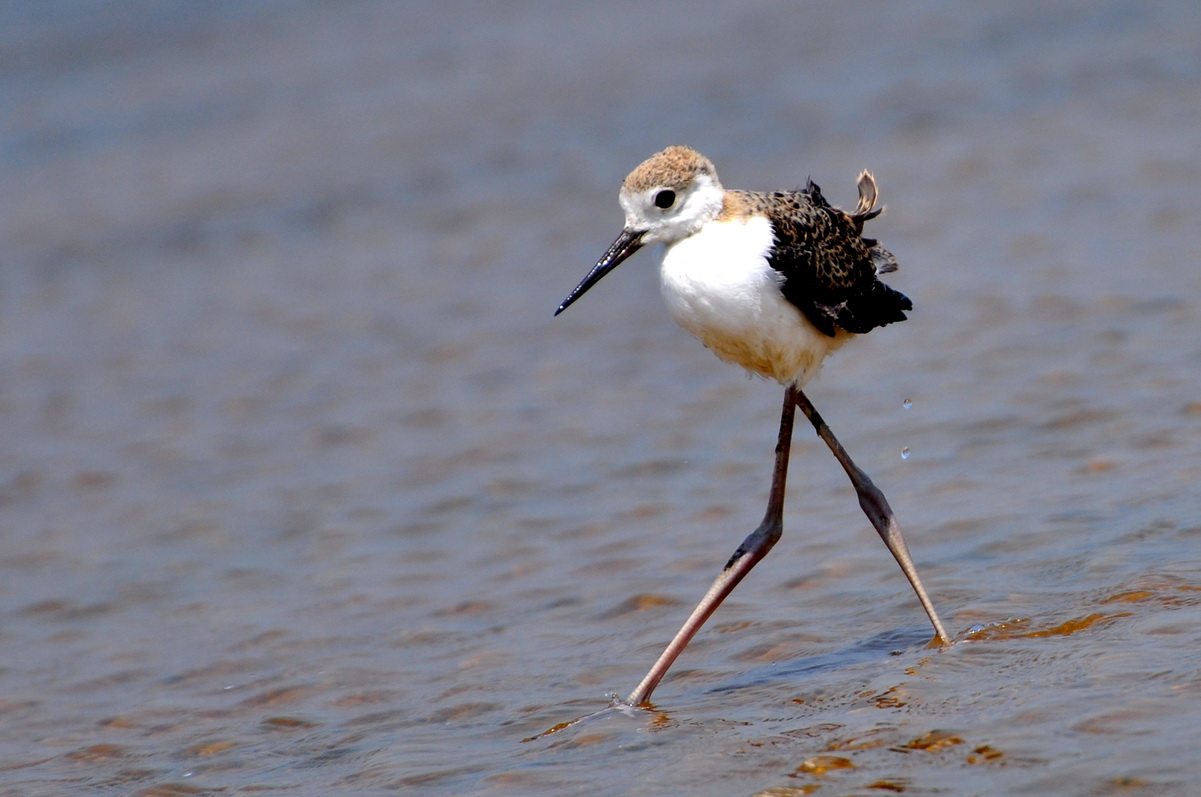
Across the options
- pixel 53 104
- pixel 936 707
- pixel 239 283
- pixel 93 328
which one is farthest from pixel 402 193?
pixel 936 707

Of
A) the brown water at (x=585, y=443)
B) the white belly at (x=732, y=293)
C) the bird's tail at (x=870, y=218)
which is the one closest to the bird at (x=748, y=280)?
the white belly at (x=732, y=293)

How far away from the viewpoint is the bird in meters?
5.27

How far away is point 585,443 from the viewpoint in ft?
28.3

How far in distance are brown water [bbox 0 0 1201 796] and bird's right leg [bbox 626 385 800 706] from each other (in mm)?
177

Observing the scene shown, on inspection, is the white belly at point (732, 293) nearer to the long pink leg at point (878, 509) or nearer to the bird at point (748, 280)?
→ the bird at point (748, 280)

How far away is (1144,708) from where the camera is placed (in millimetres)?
4582

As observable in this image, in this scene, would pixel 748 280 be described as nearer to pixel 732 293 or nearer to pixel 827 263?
pixel 732 293

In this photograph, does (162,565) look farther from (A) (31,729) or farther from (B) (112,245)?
(B) (112,245)

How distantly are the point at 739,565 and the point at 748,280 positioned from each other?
1189 millimetres

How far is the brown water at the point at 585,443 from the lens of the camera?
5316 mm

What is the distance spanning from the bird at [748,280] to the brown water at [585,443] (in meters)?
0.43

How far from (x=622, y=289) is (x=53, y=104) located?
9.86m

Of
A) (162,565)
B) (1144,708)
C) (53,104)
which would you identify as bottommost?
(1144,708)

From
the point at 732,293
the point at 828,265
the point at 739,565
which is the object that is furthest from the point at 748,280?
the point at 739,565
